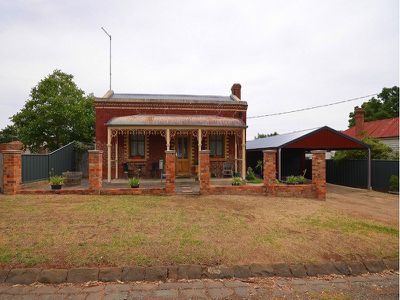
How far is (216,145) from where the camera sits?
15867 mm

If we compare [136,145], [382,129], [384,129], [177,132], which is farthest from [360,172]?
[382,129]

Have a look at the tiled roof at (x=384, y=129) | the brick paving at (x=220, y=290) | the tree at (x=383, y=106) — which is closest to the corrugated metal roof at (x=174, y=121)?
the brick paving at (x=220, y=290)

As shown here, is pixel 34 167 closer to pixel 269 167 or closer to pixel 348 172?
pixel 269 167

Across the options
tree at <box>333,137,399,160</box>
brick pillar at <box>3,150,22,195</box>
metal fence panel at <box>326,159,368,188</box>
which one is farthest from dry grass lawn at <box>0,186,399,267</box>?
tree at <box>333,137,399,160</box>

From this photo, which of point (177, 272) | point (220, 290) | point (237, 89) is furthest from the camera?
point (237, 89)

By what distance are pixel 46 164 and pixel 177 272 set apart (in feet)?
39.6

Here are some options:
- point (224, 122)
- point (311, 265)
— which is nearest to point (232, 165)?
point (224, 122)

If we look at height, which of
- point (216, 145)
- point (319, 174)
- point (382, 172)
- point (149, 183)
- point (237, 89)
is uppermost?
point (237, 89)

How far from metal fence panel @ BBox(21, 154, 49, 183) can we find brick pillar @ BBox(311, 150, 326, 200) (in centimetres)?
1157

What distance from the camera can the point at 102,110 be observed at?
15.5 m

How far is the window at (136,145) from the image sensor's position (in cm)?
1531

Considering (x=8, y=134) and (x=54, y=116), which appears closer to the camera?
(x=54, y=116)

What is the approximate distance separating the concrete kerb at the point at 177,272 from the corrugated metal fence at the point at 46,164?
9.03 meters

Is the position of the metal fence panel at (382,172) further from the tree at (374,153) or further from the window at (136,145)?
the window at (136,145)
